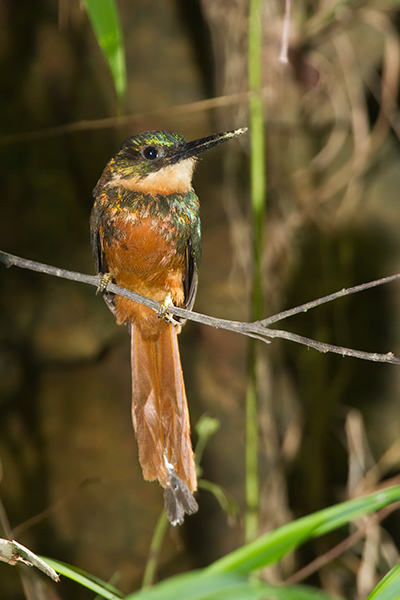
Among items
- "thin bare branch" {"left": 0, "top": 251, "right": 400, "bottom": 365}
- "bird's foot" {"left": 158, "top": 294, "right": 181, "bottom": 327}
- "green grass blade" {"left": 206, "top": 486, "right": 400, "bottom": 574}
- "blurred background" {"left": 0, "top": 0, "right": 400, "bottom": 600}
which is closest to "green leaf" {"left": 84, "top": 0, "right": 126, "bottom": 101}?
"thin bare branch" {"left": 0, "top": 251, "right": 400, "bottom": 365}

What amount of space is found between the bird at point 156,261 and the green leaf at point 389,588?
289mm

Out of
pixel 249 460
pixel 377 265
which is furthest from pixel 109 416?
pixel 377 265

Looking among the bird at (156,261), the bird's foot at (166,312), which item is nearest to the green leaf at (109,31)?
the bird at (156,261)

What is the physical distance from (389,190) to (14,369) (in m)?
1.94

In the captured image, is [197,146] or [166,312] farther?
[166,312]

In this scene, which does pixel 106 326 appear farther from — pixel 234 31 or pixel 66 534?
pixel 234 31

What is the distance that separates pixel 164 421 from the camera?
740 mm

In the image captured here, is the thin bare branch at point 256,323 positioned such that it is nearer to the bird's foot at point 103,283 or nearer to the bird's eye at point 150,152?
the bird's foot at point 103,283

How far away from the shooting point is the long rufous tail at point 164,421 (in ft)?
2.08

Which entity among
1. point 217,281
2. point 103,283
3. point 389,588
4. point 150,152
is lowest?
point 389,588

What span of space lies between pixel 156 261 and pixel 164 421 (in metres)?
0.28

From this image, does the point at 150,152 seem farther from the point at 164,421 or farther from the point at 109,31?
the point at 164,421

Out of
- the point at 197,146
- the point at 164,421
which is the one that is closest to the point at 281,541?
the point at 164,421

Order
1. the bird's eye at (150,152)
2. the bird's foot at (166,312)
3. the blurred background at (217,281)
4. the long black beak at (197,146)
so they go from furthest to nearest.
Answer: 1. the blurred background at (217,281)
2. the bird's foot at (166,312)
3. the bird's eye at (150,152)
4. the long black beak at (197,146)
